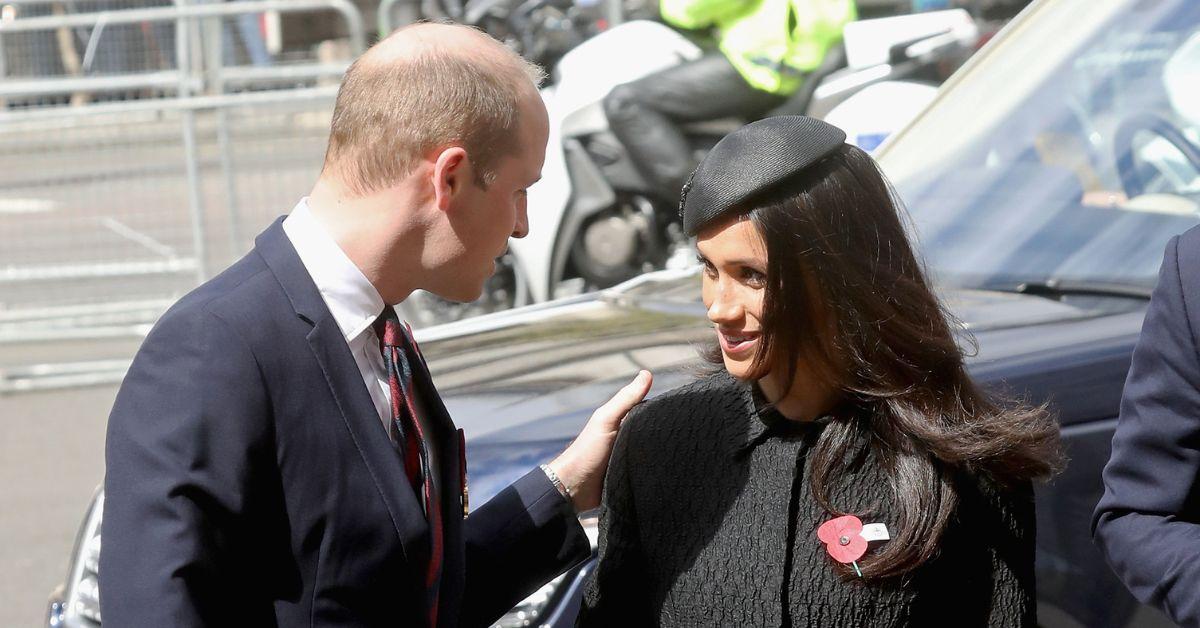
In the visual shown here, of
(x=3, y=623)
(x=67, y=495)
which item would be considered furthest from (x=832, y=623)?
(x=67, y=495)

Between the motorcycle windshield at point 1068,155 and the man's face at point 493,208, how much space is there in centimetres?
151

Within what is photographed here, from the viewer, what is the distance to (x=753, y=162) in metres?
1.99

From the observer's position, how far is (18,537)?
575cm

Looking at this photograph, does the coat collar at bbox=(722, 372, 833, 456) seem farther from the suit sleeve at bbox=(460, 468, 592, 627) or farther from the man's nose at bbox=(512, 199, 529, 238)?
the man's nose at bbox=(512, 199, 529, 238)

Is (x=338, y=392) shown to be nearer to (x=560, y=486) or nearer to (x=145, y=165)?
(x=560, y=486)

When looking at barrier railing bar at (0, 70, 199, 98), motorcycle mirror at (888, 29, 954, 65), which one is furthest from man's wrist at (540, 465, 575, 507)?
barrier railing bar at (0, 70, 199, 98)

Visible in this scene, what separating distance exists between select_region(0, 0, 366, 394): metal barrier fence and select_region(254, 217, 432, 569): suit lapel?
609 cm

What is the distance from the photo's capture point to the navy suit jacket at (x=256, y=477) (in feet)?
5.33

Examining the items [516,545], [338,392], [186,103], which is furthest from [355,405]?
[186,103]

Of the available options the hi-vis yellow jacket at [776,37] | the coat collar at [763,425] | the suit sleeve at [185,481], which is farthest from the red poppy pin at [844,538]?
the hi-vis yellow jacket at [776,37]

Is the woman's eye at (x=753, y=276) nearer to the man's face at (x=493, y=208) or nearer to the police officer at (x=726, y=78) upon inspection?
the man's face at (x=493, y=208)

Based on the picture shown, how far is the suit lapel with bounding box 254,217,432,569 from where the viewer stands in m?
1.77

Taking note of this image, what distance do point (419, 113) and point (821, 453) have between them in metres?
0.75

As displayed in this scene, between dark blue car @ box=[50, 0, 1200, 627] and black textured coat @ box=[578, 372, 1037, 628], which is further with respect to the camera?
dark blue car @ box=[50, 0, 1200, 627]
